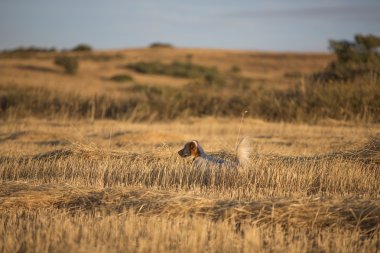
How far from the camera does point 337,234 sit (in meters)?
4.84

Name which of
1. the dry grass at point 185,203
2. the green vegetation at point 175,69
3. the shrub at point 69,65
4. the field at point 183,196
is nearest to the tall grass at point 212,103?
the field at point 183,196

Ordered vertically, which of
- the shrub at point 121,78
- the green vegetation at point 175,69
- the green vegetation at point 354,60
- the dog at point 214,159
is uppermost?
the green vegetation at point 354,60

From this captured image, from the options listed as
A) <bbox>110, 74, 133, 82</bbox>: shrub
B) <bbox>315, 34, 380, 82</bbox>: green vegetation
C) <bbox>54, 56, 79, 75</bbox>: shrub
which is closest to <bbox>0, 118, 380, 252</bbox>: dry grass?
<bbox>315, 34, 380, 82</bbox>: green vegetation

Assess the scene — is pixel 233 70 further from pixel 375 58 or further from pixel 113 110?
pixel 113 110

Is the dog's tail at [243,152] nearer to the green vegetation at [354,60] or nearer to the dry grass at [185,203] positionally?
the dry grass at [185,203]

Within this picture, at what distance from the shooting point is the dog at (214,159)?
7.34 metres

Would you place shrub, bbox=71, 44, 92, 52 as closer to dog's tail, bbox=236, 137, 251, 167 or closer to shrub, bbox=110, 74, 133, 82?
shrub, bbox=110, 74, 133, 82

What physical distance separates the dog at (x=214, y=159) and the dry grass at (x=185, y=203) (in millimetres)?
144

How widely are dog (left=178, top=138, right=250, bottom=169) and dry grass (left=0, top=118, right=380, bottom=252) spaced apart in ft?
0.47

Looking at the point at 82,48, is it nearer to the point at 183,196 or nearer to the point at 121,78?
the point at 121,78

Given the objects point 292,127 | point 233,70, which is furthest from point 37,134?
point 233,70

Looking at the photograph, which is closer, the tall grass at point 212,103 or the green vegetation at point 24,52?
the tall grass at point 212,103

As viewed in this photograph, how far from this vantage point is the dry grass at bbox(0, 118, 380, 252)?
4.60 metres

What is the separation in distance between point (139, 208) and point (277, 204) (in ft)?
5.10
